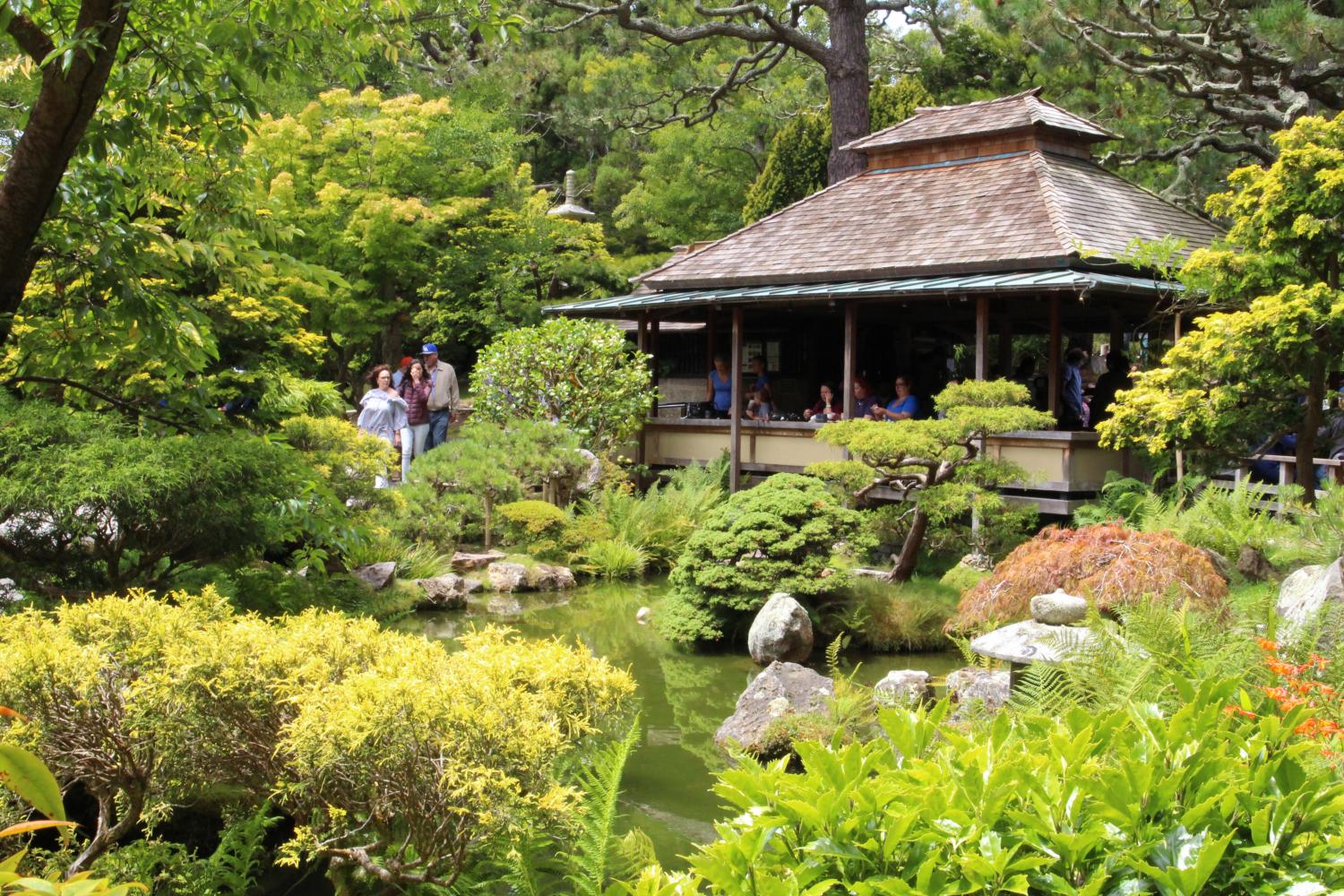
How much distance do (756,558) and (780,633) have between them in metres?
0.85

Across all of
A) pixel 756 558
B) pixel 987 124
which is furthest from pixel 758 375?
pixel 756 558

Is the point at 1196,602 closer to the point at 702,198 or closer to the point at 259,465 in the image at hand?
the point at 259,465

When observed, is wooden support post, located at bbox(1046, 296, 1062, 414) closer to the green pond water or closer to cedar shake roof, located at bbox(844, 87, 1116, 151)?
cedar shake roof, located at bbox(844, 87, 1116, 151)

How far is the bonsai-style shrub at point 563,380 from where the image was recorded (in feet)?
49.5

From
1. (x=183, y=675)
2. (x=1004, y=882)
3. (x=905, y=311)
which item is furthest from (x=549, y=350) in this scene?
(x=1004, y=882)

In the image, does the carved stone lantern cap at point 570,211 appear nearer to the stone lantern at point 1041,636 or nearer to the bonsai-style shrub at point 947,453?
the bonsai-style shrub at point 947,453

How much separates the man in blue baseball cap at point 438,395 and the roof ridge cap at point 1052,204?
23.9 feet

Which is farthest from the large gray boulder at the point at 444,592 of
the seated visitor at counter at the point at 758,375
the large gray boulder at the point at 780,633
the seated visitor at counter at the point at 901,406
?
the seated visitor at counter at the point at 758,375

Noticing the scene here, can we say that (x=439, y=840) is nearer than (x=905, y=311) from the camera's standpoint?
Yes

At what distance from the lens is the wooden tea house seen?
1277 centimetres

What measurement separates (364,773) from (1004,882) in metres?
2.37

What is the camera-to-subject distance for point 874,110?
23.7 meters

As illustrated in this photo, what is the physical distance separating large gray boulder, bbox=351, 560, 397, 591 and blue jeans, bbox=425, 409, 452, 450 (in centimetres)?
469

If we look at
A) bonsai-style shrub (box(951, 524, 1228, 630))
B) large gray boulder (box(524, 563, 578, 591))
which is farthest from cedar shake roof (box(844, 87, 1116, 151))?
bonsai-style shrub (box(951, 524, 1228, 630))
